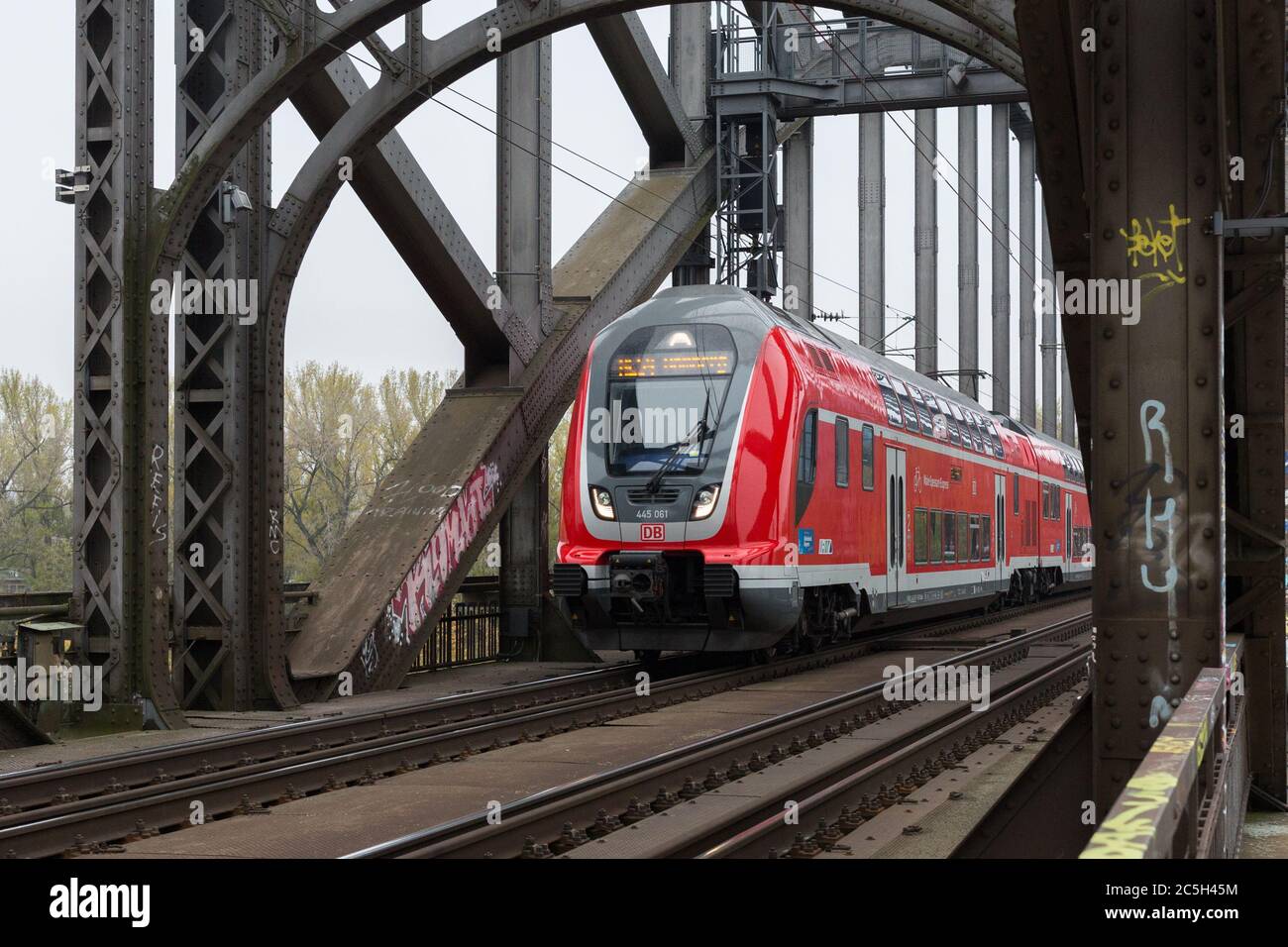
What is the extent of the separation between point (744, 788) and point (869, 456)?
946 cm

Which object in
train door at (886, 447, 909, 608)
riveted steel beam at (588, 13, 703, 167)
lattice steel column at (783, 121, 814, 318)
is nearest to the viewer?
train door at (886, 447, 909, 608)

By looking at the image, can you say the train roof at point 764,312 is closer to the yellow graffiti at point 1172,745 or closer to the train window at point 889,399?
the train window at point 889,399

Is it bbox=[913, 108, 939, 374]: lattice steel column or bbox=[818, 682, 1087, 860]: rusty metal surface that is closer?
bbox=[818, 682, 1087, 860]: rusty metal surface

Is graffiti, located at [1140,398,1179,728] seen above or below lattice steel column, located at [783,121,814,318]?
below

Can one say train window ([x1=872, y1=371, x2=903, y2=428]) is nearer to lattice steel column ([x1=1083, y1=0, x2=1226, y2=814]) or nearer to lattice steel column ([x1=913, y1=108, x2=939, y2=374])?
lattice steel column ([x1=1083, y1=0, x2=1226, y2=814])

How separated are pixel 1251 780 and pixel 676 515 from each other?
7.31 metres

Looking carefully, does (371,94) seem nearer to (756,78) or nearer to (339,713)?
(339,713)

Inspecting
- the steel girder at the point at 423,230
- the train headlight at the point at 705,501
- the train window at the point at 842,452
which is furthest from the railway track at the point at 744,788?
the steel girder at the point at 423,230

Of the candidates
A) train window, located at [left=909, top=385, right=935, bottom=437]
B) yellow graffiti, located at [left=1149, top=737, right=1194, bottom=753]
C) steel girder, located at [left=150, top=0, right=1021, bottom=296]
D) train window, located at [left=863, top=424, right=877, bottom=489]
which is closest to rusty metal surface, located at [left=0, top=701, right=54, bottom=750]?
steel girder, located at [left=150, top=0, right=1021, bottom=296]

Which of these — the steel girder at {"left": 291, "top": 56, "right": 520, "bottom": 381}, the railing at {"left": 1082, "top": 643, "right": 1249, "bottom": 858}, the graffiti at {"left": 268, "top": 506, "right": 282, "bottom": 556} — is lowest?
the railing at {"left": 1082, "top": 643, "right": 1249, "bottom": 858}

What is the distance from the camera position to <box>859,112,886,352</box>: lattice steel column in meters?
42.4

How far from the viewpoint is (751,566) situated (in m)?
14.8

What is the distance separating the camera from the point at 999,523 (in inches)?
1031
